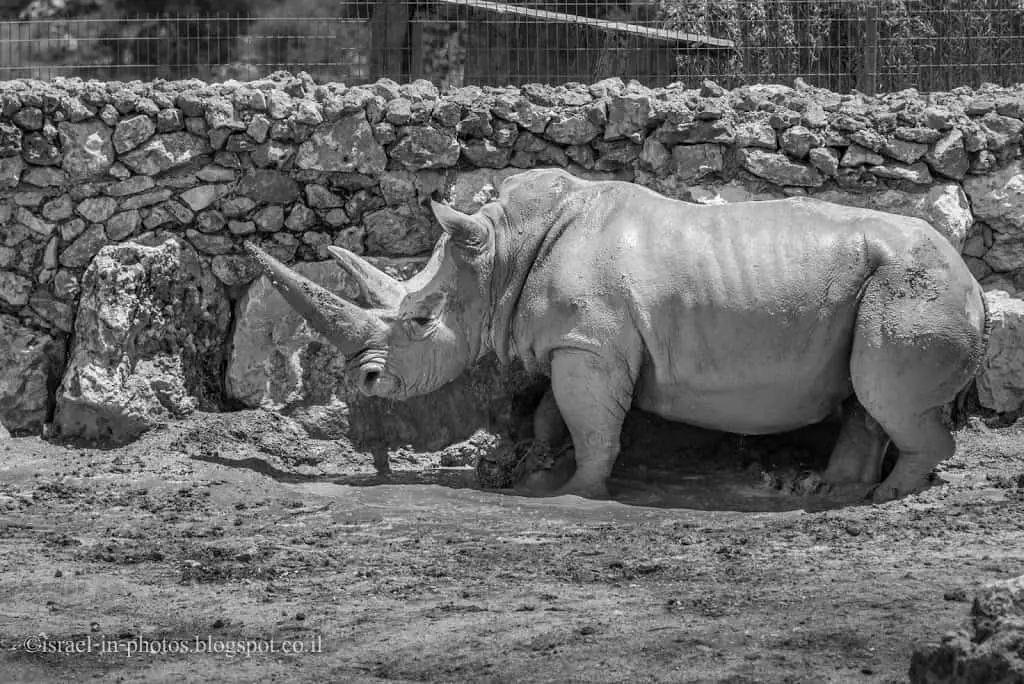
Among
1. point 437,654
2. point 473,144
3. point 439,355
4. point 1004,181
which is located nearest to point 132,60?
point 473,144

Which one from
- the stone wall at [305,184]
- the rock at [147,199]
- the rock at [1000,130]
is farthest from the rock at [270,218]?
the rock at [1000,130]

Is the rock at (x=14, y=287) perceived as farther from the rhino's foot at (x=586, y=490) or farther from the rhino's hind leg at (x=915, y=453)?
the rhino's hind leg at (x=915, y=453)

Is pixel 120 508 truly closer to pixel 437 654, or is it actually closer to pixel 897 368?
pixel 437 654

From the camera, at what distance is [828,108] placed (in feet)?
38.2

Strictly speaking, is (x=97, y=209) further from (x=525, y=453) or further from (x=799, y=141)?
(x=799, y=141)

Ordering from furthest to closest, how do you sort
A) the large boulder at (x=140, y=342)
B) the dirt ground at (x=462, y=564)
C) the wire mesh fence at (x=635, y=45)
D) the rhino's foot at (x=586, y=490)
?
the wire mesh fence at (x=635, y=45) → the large boulder at (x=140, y=342) → the rhino's foot at (x=586, y=490) → the dirt ground at (x=462, y=564)

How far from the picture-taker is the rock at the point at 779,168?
11.5 meters

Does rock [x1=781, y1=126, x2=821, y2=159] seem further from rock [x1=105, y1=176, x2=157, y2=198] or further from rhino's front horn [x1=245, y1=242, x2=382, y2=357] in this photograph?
rock [x1=105, y1=176, x2=157, y2=198]

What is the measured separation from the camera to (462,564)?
28.1 ft

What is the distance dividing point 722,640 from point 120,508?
4.25 m

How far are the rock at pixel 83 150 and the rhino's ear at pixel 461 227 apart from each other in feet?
7.71

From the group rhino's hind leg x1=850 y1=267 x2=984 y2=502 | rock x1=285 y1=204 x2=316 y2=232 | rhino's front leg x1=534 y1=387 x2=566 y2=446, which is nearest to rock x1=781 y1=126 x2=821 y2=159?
rhino's hind leg x1=850 y1=267 x2=984 y2=502

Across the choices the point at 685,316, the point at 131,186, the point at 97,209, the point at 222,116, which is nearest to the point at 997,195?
the point at 685,316

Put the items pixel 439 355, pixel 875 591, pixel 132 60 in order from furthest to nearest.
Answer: pixel 132 60, pixel 439 355, pixel 875 591
